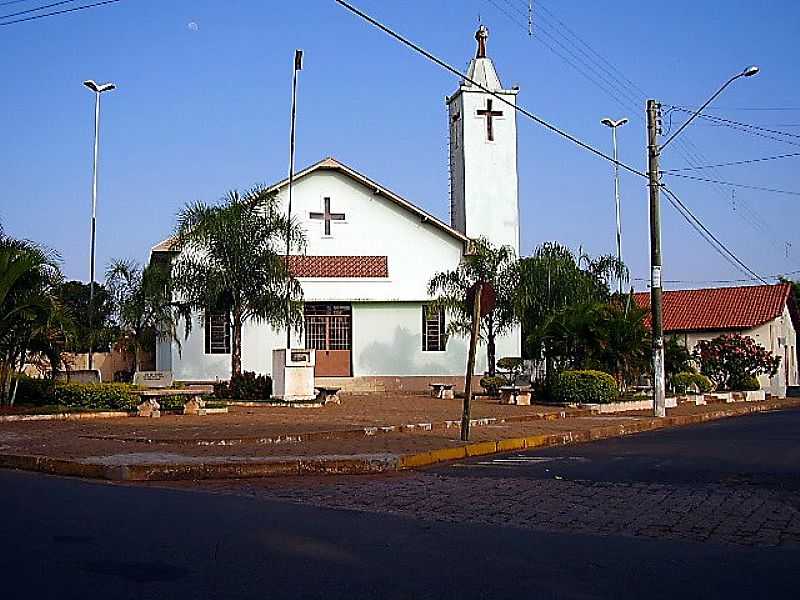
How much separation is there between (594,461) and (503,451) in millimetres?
2239

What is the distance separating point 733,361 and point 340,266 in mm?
15452

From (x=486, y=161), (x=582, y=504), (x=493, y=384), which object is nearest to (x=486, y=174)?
(x=486, y=161)

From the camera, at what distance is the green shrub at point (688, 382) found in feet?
108

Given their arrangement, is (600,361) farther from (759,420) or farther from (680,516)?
(680,516)

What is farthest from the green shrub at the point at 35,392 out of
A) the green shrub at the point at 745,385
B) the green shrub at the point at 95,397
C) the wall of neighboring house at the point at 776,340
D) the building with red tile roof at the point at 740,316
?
the building with red tile roof at the point at 740,316

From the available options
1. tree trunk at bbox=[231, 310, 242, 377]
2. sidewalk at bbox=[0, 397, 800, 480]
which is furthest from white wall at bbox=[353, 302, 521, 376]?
sidewalk at bbox=[0, 397, 800, 480]

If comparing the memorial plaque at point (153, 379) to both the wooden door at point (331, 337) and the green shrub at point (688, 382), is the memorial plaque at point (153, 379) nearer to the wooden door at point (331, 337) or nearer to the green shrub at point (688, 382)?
the wooden door at point (331, 337)

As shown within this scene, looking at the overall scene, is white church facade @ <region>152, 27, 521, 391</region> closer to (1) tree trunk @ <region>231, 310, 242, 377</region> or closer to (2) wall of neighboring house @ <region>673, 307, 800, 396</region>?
(1) tree trunk @ <region>231, 310, 242, 377</region>

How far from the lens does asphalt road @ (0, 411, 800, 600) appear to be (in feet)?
20.5

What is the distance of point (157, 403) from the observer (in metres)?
21.6

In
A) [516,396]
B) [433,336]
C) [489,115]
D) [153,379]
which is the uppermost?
[489,115]

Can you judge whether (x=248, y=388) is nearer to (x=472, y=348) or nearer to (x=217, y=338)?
(x=217, y=338)

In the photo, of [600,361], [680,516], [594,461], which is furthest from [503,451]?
[600,361]

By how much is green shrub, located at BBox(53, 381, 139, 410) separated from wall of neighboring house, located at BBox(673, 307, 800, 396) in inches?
1168
